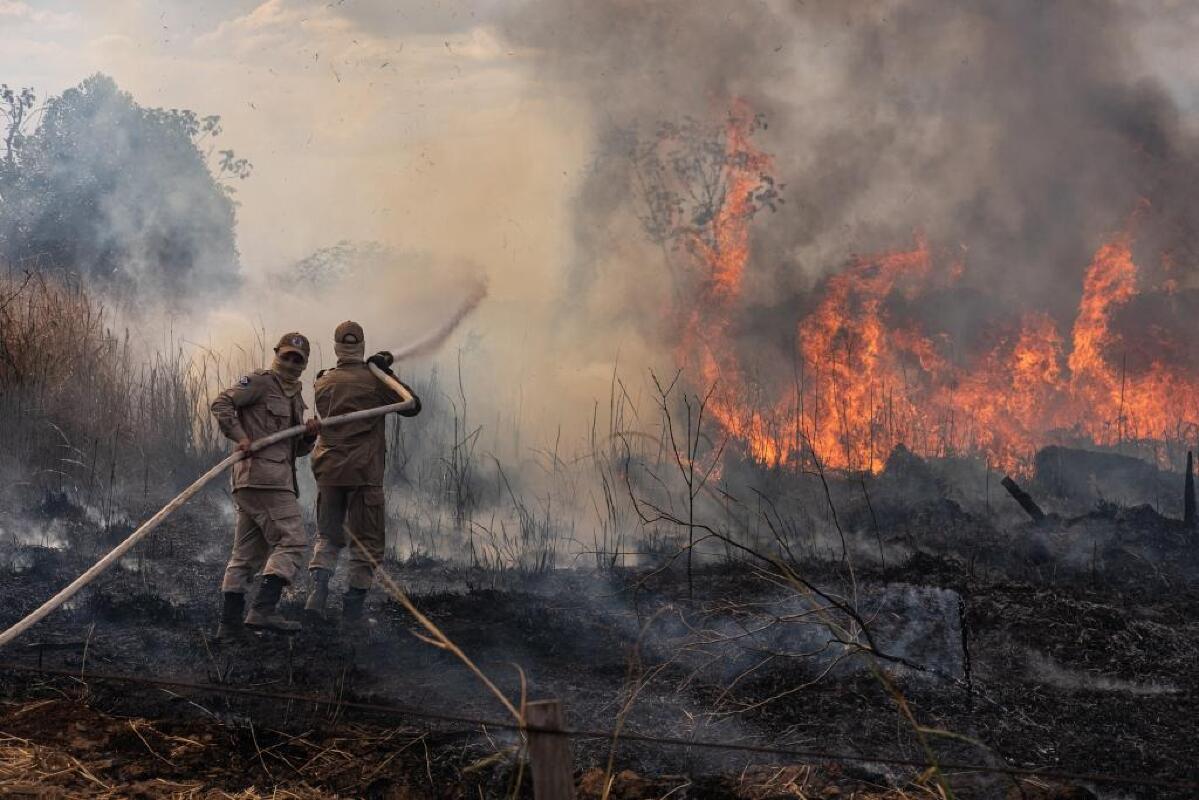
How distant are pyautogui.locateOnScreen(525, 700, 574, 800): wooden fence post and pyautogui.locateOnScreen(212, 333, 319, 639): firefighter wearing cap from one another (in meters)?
4.27

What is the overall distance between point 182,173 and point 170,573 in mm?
21391

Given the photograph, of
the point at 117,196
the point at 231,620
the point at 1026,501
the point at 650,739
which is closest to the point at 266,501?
the point at 231,620

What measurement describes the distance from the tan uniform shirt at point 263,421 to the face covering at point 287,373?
35 mm

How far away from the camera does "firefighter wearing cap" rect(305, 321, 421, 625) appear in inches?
303

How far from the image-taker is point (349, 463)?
7.70m

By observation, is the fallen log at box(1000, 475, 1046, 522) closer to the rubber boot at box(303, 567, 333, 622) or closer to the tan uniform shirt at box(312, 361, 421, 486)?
the tan uniform shirt at box(312, 361, 421, 486)

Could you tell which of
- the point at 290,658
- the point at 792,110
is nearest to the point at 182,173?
the point at 792,110

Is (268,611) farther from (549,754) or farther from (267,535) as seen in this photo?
(549,754)

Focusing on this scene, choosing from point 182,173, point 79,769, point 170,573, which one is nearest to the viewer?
point 79,769

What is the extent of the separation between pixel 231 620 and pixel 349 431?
5.12ft

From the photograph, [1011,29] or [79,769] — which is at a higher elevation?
[1011,29]

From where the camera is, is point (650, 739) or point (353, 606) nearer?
point (650, 739)

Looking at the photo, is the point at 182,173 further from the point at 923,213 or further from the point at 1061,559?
the point at 1061,559

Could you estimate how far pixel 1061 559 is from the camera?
916cm
